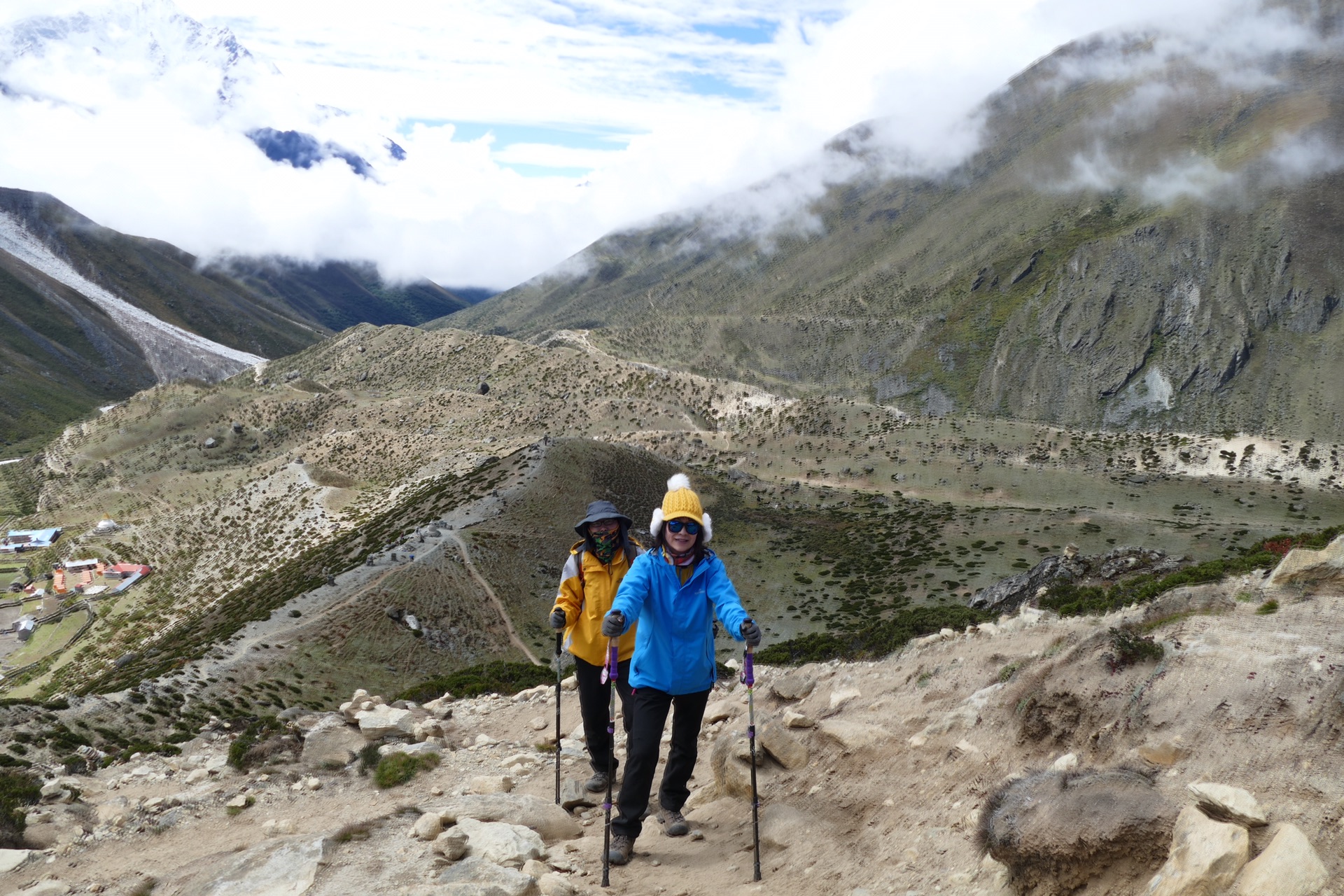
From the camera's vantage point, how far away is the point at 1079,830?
574 cm

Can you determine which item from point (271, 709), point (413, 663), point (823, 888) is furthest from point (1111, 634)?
point (413, 663)

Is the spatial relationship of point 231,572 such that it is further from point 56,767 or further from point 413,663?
point 56,767

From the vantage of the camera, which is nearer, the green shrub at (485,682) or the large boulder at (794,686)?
the large boulder at (794,686)

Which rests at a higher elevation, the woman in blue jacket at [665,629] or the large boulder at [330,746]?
the woman in blue jacket at [665,629]

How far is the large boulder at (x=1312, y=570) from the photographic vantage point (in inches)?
363

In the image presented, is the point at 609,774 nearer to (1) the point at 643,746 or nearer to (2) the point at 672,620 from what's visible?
(1) the point at 643,746

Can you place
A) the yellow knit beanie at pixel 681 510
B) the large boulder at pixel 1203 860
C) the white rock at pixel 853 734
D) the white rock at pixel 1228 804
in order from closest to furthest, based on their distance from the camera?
the large boulder at pixel 1203 860 → the white rock at pixel 1228 804 → the yellow knit beanie at pixel 681 510 → the white rock at pixel 853 734

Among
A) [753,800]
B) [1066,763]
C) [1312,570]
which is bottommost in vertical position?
[753,800]

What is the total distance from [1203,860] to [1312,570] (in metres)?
6.08

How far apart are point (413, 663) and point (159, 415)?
7975 cm

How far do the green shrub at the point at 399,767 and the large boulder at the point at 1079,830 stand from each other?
8442 millimetres

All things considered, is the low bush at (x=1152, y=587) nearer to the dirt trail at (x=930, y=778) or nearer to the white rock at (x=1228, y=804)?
the dirt trail at (x=930, y=778)

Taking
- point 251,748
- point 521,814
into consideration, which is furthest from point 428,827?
point 251,748

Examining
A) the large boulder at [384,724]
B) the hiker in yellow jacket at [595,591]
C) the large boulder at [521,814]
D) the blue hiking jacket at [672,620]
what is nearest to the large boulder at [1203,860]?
the blue hiking jacket at [672,620]
